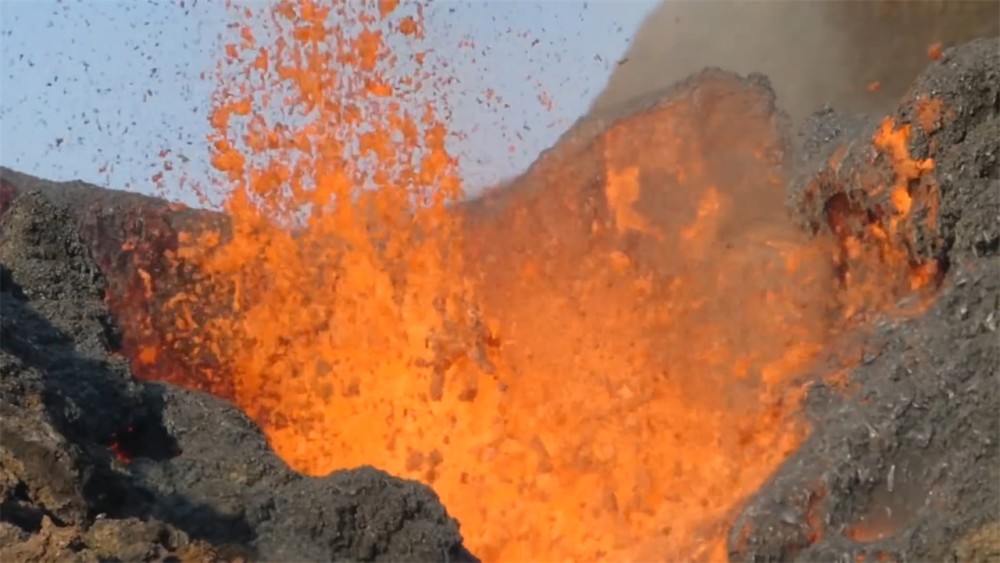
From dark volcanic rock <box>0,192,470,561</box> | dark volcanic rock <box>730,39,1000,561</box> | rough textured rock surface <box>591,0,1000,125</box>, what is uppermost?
rough textured rock surface <box>591,0,1000,125</box>

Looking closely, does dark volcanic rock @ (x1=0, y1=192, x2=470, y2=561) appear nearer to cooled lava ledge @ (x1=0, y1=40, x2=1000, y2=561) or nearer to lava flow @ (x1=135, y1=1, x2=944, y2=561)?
cooled lava ledge @ (x1=0, y1=40, x2=1000, y2=561)

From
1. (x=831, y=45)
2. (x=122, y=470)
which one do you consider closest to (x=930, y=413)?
(x=122, y=470)

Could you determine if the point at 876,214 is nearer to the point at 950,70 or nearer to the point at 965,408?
the point at 950,70

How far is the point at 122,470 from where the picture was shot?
15.7 ft

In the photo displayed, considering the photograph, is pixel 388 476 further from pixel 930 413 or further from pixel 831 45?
pixel 831 45

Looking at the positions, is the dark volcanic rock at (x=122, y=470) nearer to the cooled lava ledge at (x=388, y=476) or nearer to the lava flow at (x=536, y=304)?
the cooled lava ledge at (x=388, y=476)

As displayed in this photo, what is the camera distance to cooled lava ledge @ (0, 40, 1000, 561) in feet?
14.4

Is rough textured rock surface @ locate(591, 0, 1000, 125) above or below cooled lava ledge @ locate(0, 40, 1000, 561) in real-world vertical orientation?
above

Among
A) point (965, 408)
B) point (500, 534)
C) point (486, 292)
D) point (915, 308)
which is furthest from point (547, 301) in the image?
point (965, 408)

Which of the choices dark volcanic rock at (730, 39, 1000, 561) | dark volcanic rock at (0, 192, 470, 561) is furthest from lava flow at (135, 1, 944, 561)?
dark volcanic rock at (0, 192, 470, 561)

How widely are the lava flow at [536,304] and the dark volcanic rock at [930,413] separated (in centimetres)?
37

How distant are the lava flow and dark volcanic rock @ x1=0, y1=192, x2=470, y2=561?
6.61 ft

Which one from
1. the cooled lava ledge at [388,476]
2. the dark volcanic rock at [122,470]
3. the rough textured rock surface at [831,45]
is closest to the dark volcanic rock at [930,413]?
the cooled lava ledge at [388,476]

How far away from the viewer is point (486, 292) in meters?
8.66
